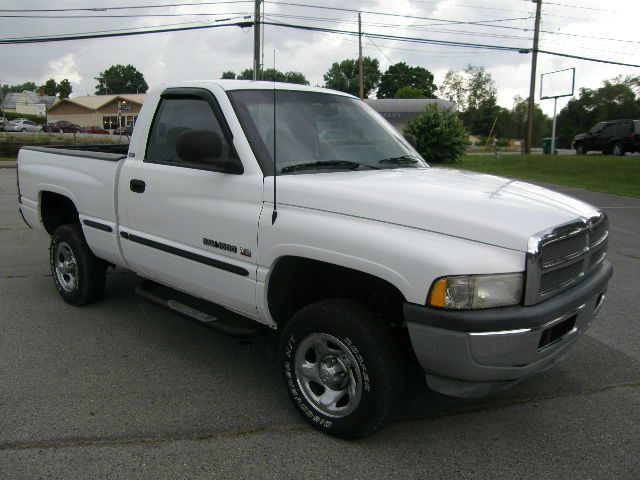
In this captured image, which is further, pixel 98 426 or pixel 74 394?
pixel 74 394

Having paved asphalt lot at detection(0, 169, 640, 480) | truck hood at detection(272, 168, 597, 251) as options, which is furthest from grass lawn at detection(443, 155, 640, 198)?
truck hood at detection(272, 168, 597, 251)

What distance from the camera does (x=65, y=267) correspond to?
5309 mm

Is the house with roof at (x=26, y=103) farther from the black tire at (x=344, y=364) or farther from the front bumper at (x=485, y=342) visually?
the front bumper at (x=485, y=342)

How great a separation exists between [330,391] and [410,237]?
103 cm

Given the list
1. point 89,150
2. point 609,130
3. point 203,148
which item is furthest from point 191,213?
point 609,130

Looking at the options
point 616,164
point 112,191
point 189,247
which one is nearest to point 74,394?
point 189,247

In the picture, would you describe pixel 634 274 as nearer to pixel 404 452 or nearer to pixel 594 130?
pixel 404 452

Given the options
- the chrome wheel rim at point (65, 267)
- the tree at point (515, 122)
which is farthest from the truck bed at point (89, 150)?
the tree at point (515, 122)

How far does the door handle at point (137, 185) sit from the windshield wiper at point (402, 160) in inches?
66.5

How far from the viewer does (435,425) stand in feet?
10.7

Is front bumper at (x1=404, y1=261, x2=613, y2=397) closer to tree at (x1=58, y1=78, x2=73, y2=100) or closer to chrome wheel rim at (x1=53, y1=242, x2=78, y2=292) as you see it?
chrome wheel rim at (x1=53, y1=242, x2=78, y2=292)

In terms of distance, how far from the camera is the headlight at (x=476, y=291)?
252cm

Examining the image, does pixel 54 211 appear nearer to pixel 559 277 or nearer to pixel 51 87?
pixel 559 277

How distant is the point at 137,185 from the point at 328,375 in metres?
→ 2.03
